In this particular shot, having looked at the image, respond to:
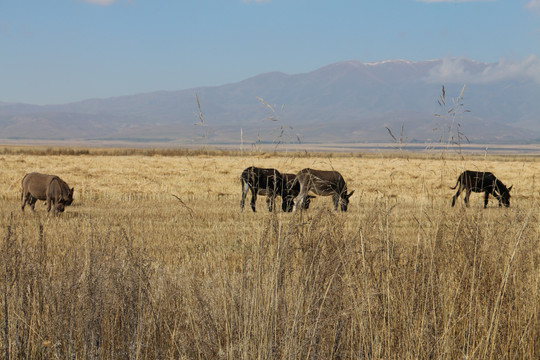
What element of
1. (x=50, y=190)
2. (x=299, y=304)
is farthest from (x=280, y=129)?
(x=50, y=190)

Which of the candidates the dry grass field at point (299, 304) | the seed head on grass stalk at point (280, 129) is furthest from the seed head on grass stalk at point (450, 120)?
the seed head on grass stalk at point (280, 129)

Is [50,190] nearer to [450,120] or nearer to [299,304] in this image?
[450,120]

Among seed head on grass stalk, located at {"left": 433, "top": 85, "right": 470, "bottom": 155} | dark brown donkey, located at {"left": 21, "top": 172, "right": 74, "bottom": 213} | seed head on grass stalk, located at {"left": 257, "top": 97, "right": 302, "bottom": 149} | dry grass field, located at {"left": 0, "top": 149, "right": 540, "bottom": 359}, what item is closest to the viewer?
dry grass field, located at {"left": 0, "top": 149, "right": 540, "bottom": 359}

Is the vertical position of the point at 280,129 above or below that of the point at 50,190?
above

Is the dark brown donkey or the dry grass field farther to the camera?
the dark brown donkey

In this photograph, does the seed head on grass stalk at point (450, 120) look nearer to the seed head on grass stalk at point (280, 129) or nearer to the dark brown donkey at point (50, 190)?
the seed head on grass stalk at point (280, 129)

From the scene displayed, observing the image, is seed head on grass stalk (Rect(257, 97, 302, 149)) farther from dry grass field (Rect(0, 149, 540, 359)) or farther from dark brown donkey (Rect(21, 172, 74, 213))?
dark brown donkey (Rect(21, 172, 74, 213))

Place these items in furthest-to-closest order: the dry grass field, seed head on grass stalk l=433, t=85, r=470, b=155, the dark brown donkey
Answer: the dark brown donkey → seed head on grass stalk l=433, t=85, r=470, b=155 → the dry grass field

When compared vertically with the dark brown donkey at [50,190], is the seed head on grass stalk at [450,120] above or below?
above

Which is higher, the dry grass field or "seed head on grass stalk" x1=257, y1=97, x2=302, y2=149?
"seed head on grass stalk" x1=257, y1=97, x2=302, y2=149

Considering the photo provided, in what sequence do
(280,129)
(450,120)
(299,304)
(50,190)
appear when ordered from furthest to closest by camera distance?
(50,190)
(450,120)
(280,129)
(299,304)

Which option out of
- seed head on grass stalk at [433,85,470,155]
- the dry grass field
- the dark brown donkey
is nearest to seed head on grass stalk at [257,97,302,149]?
the dry grass field

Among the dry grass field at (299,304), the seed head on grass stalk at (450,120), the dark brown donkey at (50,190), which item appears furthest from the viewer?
the dark brown donkey at (50,190)

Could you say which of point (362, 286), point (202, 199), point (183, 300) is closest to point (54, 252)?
point (183, 300)
